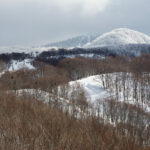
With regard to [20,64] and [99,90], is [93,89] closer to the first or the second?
[99,90]

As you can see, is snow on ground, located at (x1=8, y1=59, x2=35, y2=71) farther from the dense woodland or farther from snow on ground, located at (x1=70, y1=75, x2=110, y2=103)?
snow on ground, located at (x1=70, y1=75, x2=110, y2=103)

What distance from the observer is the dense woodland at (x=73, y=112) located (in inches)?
234

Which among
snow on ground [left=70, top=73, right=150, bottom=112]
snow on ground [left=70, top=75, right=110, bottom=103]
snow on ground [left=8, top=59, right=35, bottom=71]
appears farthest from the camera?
snow on ground [left=8, top=59, right=35, bottom=71]

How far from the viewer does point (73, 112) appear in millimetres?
16922

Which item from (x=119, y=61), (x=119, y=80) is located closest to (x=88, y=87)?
(x=119, y=80)

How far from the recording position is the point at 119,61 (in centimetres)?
10000

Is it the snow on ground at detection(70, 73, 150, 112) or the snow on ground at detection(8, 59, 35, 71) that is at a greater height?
the snow on ground at detection(8, 59, 35, 71)

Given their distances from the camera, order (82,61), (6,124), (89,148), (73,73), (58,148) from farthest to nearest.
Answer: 1. (82,61)
2. (73,73)
3. (6,124)
4. (89,148)
5. (58,148)

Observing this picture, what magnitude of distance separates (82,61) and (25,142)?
89.9 m

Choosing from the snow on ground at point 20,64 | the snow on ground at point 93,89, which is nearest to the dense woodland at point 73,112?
the snow on ground at point 93,89

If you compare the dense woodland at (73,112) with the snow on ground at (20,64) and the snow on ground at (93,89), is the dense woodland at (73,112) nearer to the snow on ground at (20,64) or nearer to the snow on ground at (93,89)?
the snow on ground at (93,89)

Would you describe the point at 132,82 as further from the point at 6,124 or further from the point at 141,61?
the point at 6,124

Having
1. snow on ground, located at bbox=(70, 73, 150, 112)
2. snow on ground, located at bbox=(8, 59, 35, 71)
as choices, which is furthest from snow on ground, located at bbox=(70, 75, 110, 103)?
snow on ground, located at bbox=(8, 59, 35, 71)

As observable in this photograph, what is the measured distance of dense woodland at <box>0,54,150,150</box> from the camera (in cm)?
595
